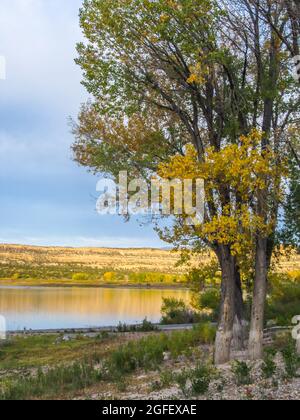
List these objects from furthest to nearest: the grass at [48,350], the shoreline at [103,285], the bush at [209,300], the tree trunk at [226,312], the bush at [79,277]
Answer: the bush at [79,277] → the shoreline at [103,285] → the bush at [209,300] → the grass at [48,350] → the tree trunk at [226,312]

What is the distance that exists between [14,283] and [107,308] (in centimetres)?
3888

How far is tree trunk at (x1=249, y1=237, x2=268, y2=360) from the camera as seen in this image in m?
15.1

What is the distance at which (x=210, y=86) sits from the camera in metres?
16.4

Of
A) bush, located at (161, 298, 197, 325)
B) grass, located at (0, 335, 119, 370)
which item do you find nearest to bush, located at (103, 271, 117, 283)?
bush, located at (161, 298, 197, 325)

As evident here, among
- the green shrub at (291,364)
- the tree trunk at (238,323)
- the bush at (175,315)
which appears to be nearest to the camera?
the green shrub at (291,364)

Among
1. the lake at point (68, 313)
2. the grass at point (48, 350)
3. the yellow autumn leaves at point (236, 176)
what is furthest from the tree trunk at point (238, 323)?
the lake at point (68, 313)

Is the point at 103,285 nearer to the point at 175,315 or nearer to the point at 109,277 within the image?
the point at 109,277

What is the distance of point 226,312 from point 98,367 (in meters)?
3.81

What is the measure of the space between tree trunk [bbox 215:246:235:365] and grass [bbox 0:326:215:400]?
172cm

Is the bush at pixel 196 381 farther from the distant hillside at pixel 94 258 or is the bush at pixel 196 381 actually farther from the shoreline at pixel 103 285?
the distant hillside at pixel 94 258

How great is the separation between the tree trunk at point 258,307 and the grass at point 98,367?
2.45m

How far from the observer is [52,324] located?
3145 centimetres

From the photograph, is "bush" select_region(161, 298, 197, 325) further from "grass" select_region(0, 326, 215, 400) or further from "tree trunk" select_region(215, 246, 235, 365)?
"tree trunk" select_region(215, 246, 235, 365)

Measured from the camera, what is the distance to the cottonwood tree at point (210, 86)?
15.1 m
